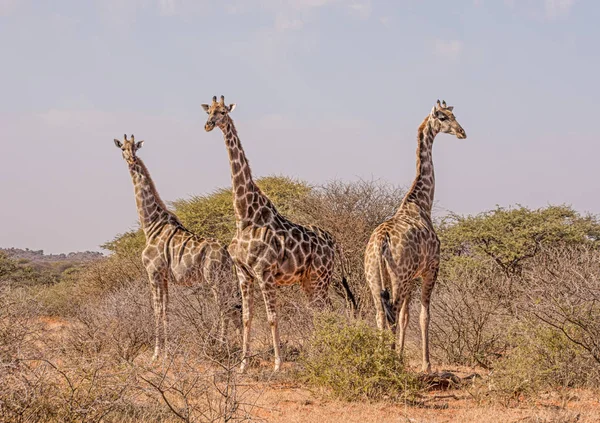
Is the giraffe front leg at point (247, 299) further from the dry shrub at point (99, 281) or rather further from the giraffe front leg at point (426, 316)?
the dry shrub at point (99, 281)

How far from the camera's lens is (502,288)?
1106 centimetres

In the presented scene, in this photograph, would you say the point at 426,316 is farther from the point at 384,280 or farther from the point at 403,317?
the point at 384,280

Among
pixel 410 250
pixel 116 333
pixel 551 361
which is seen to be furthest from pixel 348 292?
pixel 551 361

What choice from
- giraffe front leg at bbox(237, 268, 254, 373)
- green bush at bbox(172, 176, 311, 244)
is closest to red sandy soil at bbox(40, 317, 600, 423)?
giraffe front leg at bbox(237, 268, 254, 373)

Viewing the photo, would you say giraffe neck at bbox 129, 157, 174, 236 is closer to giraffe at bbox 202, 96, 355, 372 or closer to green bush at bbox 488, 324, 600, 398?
giraffe at bbox 202, 96, 355, 372

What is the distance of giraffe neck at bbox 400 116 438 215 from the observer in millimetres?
9609

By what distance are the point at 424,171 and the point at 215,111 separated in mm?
2737

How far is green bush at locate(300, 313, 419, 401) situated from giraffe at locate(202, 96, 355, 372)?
1409mm

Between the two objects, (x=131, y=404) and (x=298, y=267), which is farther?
(x=298, y=267)

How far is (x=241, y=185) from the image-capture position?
928 cm

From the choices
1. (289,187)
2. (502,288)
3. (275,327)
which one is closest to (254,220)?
(275,327)

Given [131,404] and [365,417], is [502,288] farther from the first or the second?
[131,404]

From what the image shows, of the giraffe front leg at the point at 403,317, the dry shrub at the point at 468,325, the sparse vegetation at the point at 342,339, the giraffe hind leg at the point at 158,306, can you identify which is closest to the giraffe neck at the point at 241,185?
the sparse vegetation at the point at 342,339

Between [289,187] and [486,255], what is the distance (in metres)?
6.38
